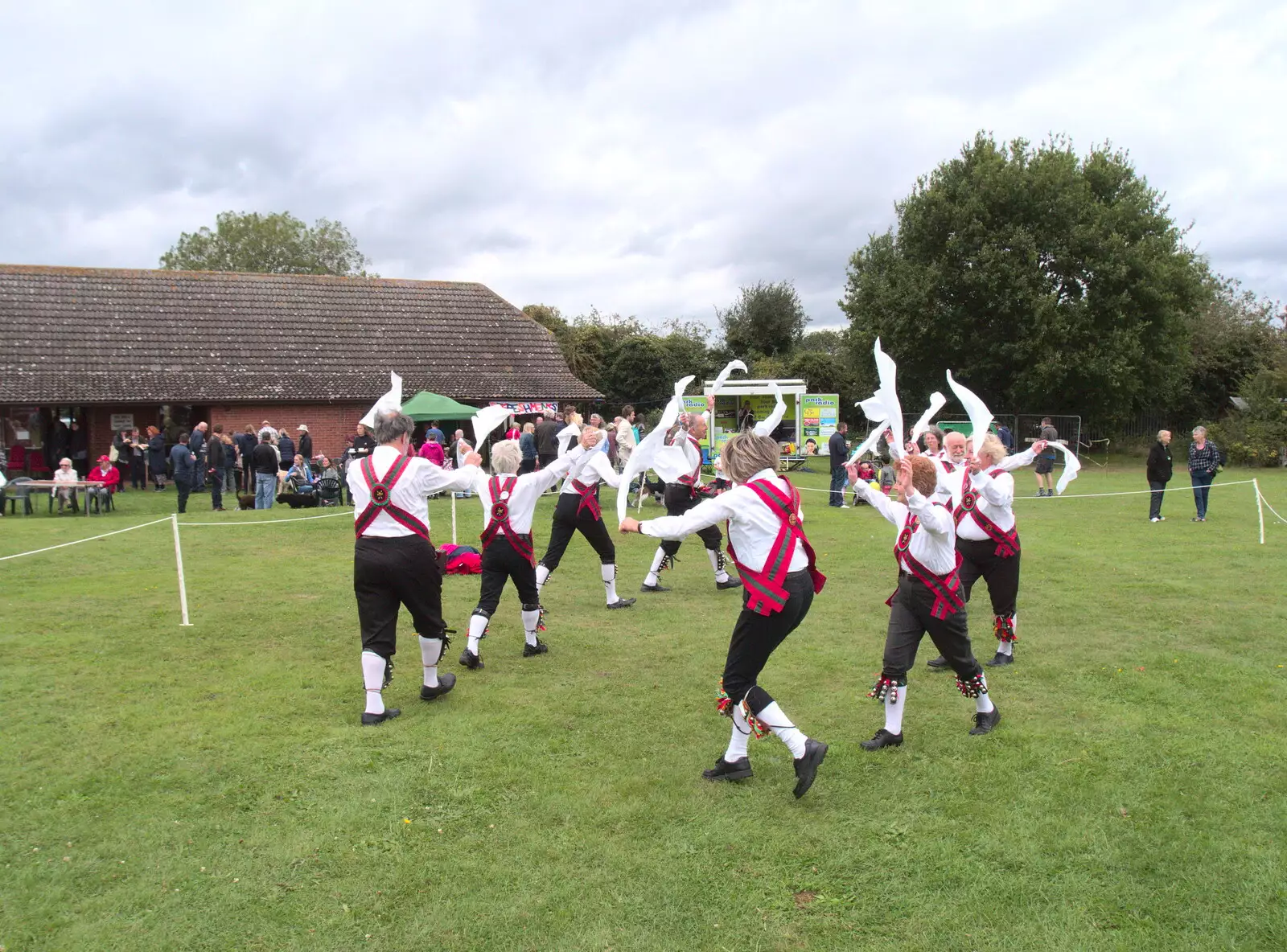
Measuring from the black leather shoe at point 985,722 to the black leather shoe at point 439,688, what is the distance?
11.8 ft

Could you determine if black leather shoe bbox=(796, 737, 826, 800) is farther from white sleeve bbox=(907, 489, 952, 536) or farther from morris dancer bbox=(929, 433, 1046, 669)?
morris dancer bbox=(929, 433, 1046, 669)

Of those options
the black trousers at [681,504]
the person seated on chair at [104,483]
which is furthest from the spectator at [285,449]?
the black trousers at [681,504]

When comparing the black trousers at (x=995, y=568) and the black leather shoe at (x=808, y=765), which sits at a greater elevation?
the black trousers at (x=995, y=568)

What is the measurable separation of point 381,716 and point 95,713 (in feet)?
6.32

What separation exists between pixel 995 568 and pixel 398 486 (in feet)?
14.8

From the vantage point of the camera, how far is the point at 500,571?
7105mm

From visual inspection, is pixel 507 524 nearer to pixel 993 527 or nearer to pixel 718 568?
pixel 993 527

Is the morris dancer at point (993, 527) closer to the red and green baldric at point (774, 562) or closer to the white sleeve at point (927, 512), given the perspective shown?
the white sleeve at point (927, 512)

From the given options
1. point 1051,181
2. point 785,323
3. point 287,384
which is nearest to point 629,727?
point 287,384

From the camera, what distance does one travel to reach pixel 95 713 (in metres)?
5.95

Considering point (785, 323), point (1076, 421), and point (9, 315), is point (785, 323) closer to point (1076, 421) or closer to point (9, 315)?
point (1076, 421)

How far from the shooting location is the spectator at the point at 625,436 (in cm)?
1677

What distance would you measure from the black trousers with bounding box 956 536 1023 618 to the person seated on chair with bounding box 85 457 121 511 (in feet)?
53.2

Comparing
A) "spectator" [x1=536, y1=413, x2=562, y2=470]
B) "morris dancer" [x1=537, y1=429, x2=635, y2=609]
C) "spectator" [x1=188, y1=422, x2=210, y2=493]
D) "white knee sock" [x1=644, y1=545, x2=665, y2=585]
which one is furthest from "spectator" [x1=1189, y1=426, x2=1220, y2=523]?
"spectator" [x1=188, y1=422, x2=210, y2=493]
